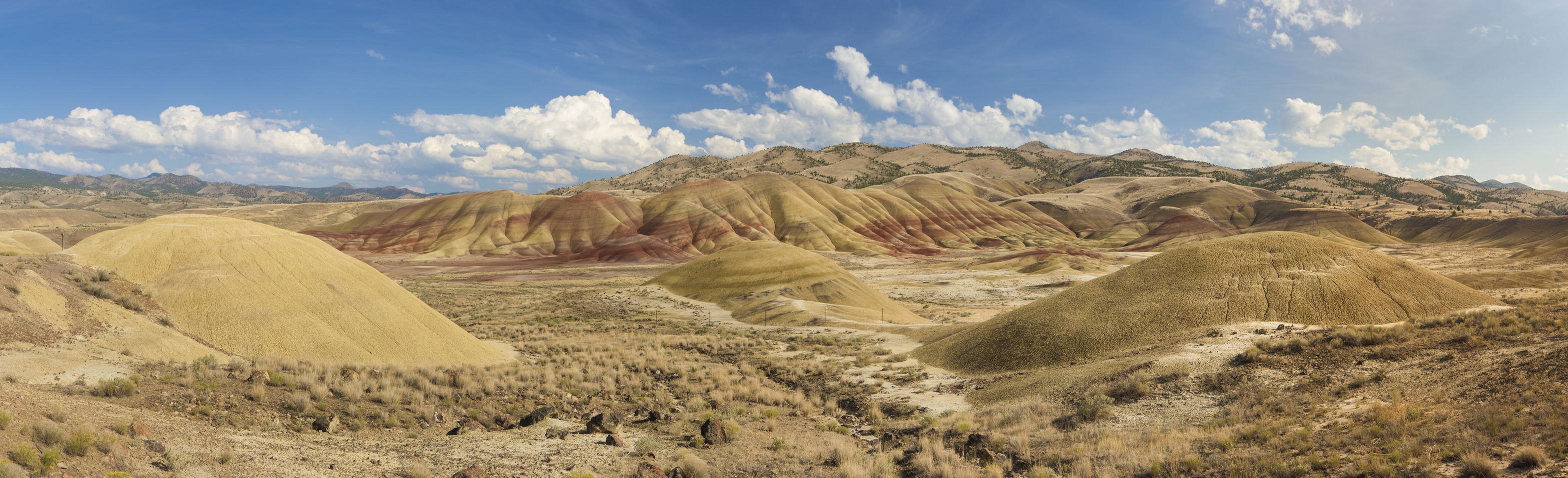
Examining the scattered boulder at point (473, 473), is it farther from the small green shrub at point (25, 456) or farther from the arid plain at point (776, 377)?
the small green shrub at point (25, 456)

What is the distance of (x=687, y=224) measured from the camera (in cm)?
13625

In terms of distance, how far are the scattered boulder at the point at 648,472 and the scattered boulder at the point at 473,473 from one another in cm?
275

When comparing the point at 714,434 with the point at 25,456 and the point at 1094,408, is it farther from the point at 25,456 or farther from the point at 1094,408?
the point at 25,456

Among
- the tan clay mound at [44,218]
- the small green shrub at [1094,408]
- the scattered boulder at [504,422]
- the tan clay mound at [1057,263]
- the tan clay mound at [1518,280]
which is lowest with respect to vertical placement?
the tan clay mound at [44,218]

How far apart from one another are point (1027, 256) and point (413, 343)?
9044 cm

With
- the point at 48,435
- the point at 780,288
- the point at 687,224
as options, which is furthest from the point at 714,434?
the point at 687,224

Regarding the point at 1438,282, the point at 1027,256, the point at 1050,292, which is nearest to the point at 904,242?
the point at 1027,256

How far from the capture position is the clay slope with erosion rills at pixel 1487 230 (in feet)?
302

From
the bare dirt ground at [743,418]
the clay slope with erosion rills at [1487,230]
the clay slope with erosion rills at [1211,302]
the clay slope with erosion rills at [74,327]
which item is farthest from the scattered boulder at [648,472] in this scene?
the clay slope with erosion rills at [1487,230]

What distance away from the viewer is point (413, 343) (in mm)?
22484

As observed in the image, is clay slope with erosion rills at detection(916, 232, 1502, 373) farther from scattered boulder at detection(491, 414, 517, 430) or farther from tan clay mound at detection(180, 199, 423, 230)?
tan clay mound at detection(180, 199, 423, 230)

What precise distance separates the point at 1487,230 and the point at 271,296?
550 feet

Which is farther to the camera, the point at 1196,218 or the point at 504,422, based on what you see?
the point at 1196,218

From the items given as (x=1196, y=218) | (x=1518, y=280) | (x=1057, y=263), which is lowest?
(x=1057, y=263)
